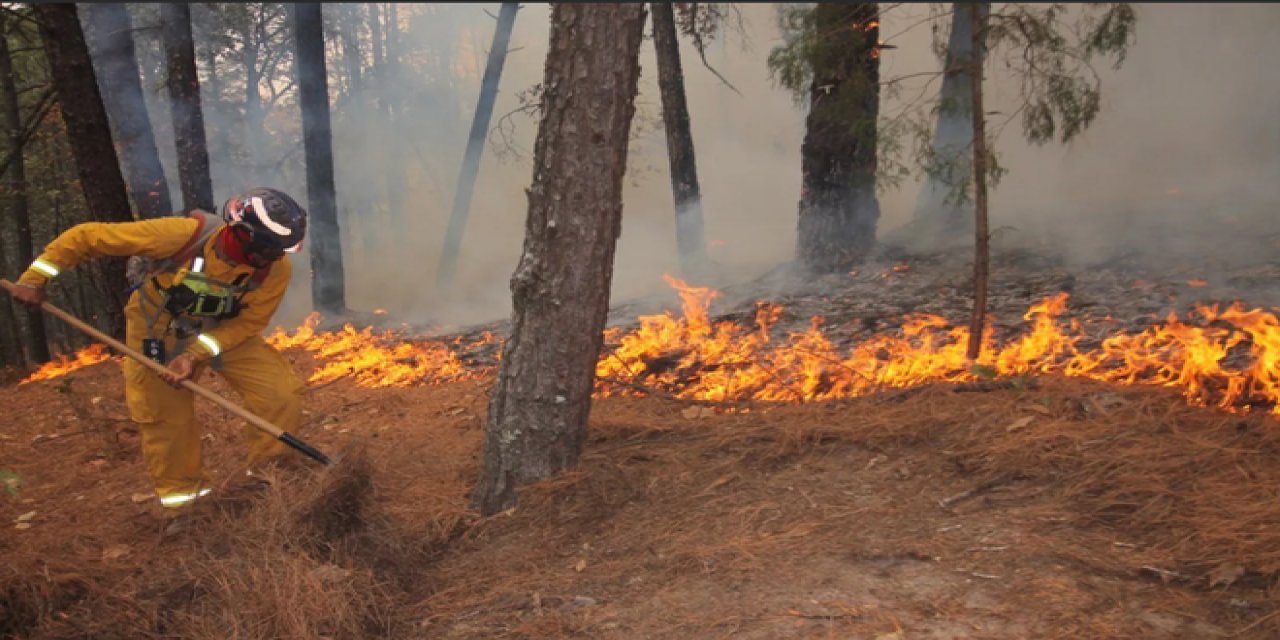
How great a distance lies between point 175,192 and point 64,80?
14.7 m

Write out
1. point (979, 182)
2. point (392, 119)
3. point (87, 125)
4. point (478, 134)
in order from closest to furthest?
1. point (979, 182)
2. point (87, 125)
3. point (478, 134)
4. point (392, 119)

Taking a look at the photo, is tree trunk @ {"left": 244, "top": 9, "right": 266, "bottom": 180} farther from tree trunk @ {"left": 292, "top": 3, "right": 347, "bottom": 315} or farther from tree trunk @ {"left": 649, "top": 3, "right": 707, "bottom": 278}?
tree trunk @ {"left": 649, "top": 3, "right": 707, "bottom": 278}

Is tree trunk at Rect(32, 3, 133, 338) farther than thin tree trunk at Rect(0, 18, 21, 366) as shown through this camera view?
No

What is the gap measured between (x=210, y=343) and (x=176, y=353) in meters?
0.31

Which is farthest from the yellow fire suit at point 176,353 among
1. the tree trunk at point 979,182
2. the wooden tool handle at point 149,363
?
the tree trunk at point 979,182

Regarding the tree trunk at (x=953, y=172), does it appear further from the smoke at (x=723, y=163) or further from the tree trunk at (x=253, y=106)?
the tree trunk at (x=253, y=106)

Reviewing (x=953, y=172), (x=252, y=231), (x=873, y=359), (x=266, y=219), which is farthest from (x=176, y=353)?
(x=953, y=172)

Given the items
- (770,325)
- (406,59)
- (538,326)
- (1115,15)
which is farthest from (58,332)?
(1115,15)

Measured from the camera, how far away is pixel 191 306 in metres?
4.53

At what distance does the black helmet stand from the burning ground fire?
2.54 m

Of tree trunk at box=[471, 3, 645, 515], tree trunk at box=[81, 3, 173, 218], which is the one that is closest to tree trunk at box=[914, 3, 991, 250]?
tree trunk at box=[471, 3, 645, 515]

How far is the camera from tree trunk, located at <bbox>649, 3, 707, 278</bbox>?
1157 centimetres

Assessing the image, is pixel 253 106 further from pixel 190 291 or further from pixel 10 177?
pixel 190 291

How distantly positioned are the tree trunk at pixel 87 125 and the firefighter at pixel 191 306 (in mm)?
2500
